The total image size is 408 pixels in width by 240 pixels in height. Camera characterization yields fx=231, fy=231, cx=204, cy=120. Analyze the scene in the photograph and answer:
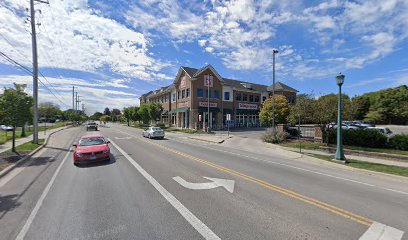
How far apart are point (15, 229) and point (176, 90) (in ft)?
146

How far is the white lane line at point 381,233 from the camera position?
14.1 feet

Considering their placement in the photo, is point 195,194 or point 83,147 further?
point 83,147

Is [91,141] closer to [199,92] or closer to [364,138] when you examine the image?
[364,138]

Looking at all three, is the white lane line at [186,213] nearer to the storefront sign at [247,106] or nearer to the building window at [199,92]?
the building window at [199,92]

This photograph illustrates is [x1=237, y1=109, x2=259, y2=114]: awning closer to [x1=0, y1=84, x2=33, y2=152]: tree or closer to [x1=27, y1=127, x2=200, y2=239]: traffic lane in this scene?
[x1=0, y1=84, x2=33, y2=152]: tree

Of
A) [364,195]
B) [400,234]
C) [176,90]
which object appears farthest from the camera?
[176,90]

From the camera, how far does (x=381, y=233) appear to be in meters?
4.47

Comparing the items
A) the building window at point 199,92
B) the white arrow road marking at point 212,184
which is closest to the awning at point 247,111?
the building window at point 199,92

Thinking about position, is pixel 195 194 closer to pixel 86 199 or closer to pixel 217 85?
pixel 86 199

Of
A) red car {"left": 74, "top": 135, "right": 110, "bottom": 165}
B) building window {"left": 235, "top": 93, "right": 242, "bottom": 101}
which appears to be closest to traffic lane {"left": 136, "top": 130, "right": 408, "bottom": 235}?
red car {"left": 74, "top": 135, "right": 110, "bottom": 165}

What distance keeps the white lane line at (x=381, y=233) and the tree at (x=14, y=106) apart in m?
17.3

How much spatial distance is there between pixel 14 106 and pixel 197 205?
14.0 meters

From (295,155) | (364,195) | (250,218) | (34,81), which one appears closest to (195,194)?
(250,218)

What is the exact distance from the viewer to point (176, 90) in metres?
48.2
